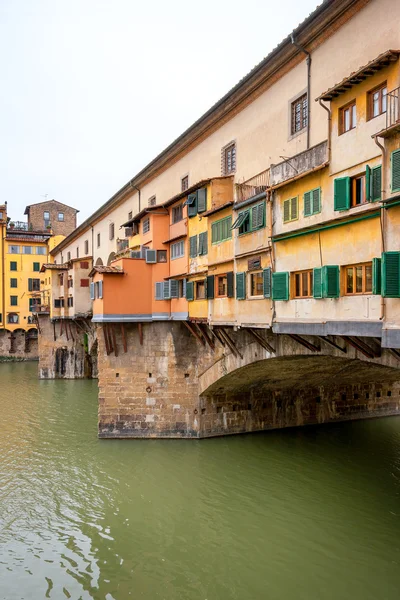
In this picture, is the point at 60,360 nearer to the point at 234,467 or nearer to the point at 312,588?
the point at 234,467

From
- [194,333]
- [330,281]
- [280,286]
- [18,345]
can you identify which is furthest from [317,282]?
[18,345]

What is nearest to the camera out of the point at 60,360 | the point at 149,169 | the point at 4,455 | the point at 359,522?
the point at 359,522

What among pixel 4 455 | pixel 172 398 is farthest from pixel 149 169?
pixel 4 455

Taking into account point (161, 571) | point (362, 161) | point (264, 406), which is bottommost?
point (161, 571)

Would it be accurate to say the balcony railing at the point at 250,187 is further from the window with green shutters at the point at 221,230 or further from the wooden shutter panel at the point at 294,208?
the wooden shutter panel at the point at 294,208

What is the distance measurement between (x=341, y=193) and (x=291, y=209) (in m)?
2.22

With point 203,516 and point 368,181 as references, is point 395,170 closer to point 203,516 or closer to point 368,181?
point 368,181

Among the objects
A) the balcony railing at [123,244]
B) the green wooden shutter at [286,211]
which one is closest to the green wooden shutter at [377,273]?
the green wooden shutter at [286,211]

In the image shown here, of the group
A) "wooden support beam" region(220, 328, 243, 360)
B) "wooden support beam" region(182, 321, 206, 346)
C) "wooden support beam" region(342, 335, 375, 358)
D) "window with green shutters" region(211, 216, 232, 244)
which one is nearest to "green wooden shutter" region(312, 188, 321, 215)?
"wooden support beam" region(342, 335, 375, 358)

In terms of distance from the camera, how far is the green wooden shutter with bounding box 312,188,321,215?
12.1 meters

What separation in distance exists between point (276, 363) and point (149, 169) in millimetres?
13936

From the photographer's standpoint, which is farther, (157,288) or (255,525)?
(157,288)

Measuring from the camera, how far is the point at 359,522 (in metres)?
14.3

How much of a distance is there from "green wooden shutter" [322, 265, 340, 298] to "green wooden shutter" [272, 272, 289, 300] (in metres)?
1.99
